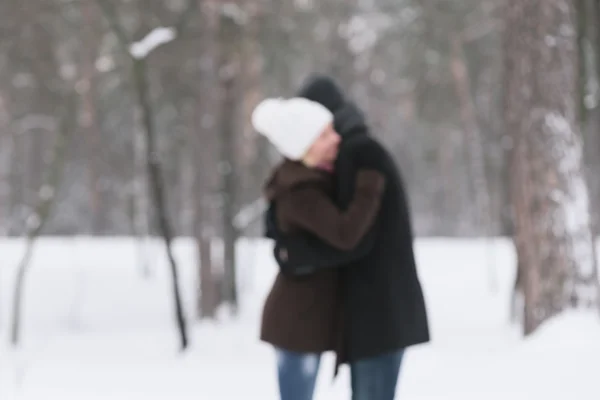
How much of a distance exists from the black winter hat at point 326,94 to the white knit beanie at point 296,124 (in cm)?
7

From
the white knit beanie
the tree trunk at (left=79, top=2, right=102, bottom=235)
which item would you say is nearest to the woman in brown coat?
the white knit beanie

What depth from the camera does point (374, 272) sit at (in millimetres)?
2824

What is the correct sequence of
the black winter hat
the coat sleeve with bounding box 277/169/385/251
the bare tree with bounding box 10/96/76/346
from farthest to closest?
the bare tree with bounding box 10/96/76/346 < the black winter hat < the coat sleeve with bounding box 277/169/385/251

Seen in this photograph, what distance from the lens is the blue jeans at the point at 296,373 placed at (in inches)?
116

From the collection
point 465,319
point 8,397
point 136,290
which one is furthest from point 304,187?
point 136,290

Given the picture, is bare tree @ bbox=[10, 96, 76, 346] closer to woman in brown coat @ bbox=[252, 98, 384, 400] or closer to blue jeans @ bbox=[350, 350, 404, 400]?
woman in brown coat @ bbox=[252, 98, 384, 400]

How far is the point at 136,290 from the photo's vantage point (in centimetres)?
1597

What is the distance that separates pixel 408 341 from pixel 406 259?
269 millimetres

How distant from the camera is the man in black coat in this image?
2807 millimetres

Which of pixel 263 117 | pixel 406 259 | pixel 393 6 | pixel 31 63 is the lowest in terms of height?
pixel 406 259

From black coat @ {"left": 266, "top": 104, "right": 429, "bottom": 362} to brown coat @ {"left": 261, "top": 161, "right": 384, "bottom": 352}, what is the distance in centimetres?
5

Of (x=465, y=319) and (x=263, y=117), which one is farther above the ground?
(x=263, y=117)

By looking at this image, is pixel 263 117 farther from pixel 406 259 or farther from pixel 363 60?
pixel 363 60

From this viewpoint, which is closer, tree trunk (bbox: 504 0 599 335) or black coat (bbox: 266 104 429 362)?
black coat (bbox: 266 104 429 362)
